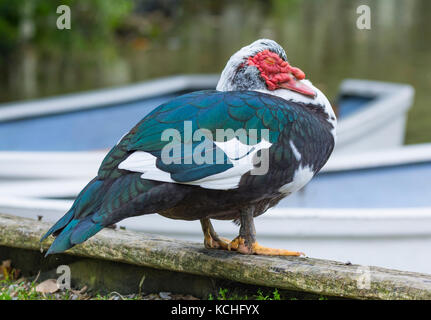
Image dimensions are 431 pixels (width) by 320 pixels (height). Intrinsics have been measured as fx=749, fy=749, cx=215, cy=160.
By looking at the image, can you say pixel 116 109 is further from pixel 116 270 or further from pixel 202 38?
pixel 202 38

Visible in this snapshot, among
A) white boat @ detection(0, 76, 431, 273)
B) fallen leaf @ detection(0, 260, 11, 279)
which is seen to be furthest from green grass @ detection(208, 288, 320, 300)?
white boat @ detection(0, 76, 431, 273)

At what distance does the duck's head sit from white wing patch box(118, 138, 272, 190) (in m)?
0.35

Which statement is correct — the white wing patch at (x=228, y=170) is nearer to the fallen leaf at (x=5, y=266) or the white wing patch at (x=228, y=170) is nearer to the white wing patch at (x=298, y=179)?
the white wing patch at (x=298, y=179)

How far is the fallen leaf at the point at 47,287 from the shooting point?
338 cm

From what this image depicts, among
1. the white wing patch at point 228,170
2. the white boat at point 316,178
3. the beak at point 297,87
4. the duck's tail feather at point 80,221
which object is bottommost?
the white boat at point 316,178

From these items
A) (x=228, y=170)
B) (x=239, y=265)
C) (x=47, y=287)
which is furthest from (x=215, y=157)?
(x=47, y=287)

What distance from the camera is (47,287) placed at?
340cm

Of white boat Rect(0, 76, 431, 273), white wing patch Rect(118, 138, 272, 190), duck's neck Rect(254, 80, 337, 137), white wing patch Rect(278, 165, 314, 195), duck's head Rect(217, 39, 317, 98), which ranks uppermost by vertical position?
duck's head Rect(217, 39, 317, 98)

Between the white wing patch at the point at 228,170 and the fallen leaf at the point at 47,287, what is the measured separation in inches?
40.8

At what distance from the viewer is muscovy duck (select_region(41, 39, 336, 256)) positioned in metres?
2.56

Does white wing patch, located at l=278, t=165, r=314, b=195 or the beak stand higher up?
the beak

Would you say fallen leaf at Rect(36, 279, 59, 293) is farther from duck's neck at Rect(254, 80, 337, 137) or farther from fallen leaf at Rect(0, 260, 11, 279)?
duck's neck at Rect(254, 80, 337, 137)

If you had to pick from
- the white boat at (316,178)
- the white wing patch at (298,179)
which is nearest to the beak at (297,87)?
the white wing patch at (298,179)

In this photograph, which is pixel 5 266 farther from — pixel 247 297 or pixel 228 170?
pixel 228 170
